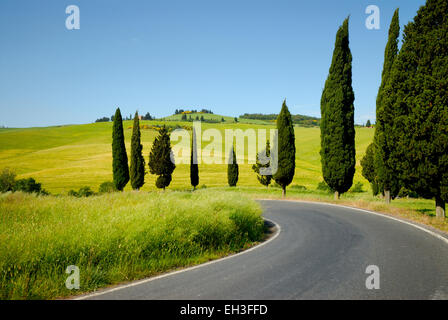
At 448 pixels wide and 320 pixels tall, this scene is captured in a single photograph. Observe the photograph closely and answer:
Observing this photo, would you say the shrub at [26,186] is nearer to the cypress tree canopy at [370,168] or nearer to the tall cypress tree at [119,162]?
the tall cypress tree at [119,162]

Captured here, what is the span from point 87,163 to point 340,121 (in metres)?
55.6

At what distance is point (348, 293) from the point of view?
550 centimetres

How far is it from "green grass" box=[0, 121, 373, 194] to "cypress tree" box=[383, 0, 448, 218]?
31789 millimetres

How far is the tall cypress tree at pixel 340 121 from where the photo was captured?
991 inches

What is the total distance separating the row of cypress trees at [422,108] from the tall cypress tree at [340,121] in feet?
31.3

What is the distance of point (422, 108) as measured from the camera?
1373 cm

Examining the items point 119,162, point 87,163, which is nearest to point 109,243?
point 119,162

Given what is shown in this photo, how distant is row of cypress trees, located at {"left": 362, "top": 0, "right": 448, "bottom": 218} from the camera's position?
1338 cm

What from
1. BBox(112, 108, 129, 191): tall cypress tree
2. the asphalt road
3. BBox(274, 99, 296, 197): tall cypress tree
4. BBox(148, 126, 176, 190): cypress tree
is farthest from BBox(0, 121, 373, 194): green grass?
the asphalt road

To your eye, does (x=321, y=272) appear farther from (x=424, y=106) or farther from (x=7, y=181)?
(x=7, y=181)

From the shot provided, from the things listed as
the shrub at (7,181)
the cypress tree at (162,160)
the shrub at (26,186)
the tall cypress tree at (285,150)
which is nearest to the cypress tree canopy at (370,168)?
the tall cypress tree at (285,150)

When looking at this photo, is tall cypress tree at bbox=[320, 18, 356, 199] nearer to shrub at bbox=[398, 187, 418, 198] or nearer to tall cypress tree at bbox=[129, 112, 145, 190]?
shrub at bbox=[398, 187, 418, 198]
